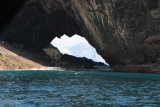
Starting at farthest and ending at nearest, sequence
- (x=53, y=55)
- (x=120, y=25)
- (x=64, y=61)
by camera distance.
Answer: (x=53, y=55) → (x=64, y=61) → (x=120, y=25)

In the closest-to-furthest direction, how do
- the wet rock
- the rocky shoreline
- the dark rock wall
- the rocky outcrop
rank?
the dark rock wall
the rocky shoreline
the rocky outcrop
the wet rock

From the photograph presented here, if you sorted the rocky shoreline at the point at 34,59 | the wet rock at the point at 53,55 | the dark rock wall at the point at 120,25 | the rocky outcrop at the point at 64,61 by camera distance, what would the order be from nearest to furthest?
the dark rock wall at the point at 120,25 < the rocky shoreline at the point at 34,59 < the rocky outcrop at the point at 64,61 < the wet rock at the point at 53,55

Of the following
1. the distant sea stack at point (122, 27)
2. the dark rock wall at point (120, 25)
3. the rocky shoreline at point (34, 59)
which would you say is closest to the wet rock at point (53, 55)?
the rocky shoreline at point (34, 59)

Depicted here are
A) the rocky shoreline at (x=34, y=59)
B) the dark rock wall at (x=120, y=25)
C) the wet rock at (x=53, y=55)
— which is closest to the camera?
the dark rock wall at (x=120, y=25)

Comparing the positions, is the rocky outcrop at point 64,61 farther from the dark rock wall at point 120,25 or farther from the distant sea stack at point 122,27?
the dark rock wall at point 120,25

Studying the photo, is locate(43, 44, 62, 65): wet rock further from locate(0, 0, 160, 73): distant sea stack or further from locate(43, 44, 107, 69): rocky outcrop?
locate(0, 0, 160, 73): distant sea stack

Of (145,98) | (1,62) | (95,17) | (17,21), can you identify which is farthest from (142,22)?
(17,21)

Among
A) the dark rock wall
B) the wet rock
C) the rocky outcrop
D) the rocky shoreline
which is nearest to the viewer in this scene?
the dark rock wall

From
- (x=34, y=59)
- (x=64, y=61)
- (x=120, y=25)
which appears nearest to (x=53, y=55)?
(x=64, y=61)

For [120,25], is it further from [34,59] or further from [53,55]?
[34,59]

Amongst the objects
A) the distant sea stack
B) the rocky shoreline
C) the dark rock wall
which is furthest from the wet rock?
the dark rock wall

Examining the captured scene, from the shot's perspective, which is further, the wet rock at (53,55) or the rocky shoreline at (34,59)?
the wet rock at (53,55)

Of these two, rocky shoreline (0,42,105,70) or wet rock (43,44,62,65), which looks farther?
wet rock (43,44,62,65)

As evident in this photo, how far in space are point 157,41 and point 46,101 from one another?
124ft
